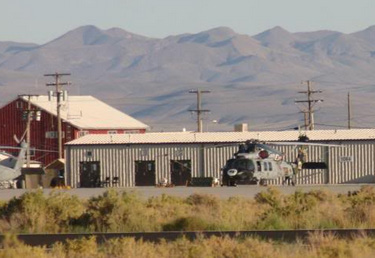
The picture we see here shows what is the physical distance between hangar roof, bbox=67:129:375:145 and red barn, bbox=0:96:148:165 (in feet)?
61.4

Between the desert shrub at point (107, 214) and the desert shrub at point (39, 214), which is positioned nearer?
the desert shrub at point (107, 214)

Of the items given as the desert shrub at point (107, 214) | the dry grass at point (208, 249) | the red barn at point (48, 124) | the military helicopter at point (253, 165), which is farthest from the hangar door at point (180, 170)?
the dry grass at point (208, 249)

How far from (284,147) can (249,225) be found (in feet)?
135

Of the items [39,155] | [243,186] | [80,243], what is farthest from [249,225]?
[39,155]

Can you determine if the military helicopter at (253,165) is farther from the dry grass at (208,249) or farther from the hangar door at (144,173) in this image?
the dry grass at (208,249)

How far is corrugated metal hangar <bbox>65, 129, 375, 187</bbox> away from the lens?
244 ft

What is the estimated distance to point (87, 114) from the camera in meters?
107

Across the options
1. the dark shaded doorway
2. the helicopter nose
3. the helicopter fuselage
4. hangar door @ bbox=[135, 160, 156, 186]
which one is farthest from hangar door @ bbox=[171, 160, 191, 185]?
the helicopter nose

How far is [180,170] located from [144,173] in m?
2.27

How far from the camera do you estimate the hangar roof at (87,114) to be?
336ft

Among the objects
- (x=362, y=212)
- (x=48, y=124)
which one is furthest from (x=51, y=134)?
(x=362, y=212)

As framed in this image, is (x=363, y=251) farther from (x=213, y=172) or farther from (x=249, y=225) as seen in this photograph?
(x=213, y=172)

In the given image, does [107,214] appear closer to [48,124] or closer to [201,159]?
[201,159]

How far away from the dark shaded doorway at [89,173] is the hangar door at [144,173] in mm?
2476
